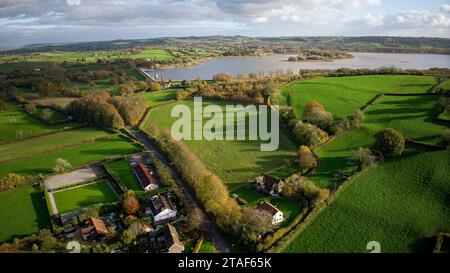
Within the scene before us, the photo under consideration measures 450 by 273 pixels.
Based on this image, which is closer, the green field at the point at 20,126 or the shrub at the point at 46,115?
the green field at the point at 20,126

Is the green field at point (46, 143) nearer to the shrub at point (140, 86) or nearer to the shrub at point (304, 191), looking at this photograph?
the shrub at point (140, 86)

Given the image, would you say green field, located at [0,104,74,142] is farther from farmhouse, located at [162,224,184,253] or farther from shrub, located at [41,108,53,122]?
farmhouse, located at [162,224,184,253]

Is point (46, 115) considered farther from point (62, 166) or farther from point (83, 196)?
point (83, 196)

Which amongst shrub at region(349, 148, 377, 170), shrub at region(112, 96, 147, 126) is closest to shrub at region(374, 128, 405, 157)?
shrub at region(349, 148, 377, 170)

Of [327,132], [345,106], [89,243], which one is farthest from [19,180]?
[345,106]

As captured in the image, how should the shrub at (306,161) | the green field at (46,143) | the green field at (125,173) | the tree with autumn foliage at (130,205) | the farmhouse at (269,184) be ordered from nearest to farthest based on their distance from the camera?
1. the tree with autumn foliage at (130,205)
2. the farmhouse at (269,184)
3. the green field at (125,173)
4. the shrub at (306,161)
5. the green field at (46,143)

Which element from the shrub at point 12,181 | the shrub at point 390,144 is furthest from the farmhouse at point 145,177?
the shrub at point 390,144
